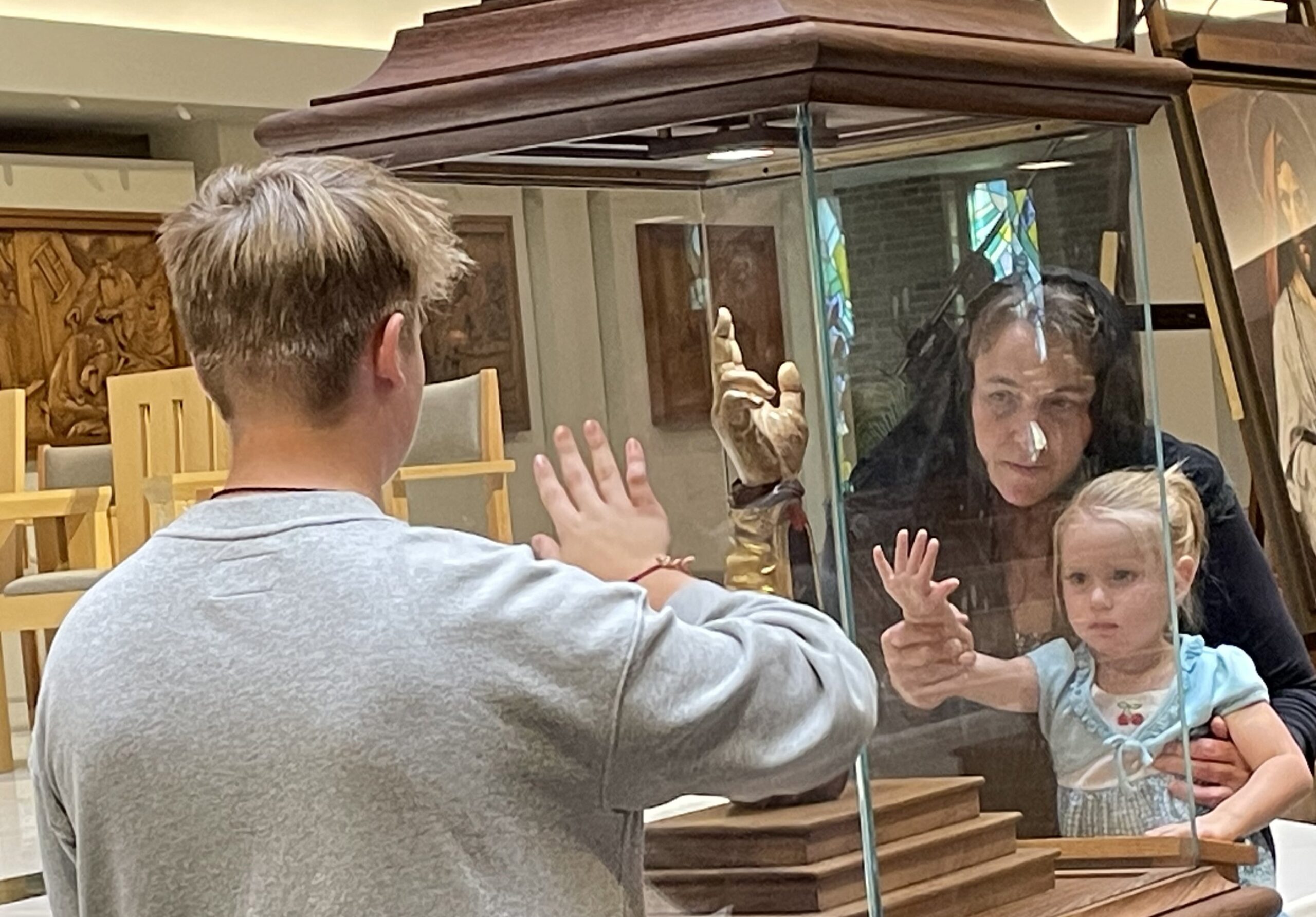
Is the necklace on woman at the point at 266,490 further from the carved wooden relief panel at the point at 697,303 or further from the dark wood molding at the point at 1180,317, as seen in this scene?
the dark wood molding at the point at 1180,317

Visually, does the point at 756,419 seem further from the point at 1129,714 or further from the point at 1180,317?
the point at 1180,317

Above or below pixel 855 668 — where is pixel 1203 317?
above

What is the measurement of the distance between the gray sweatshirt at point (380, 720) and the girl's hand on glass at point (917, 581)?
0.36 metres

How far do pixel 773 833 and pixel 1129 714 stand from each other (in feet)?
1.62

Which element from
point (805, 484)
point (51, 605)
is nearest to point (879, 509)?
point (805, 484)

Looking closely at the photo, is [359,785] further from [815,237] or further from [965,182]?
[965,182]

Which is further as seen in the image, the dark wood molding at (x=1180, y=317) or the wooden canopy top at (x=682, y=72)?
the dark wood molding at (x=1180, y=317)

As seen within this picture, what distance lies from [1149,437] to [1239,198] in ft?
12.1

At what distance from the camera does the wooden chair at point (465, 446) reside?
162 centimetres

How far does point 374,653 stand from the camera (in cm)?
117

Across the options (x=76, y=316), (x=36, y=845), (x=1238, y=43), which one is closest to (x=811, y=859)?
(x=36, y=845)

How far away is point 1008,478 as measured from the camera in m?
1.74

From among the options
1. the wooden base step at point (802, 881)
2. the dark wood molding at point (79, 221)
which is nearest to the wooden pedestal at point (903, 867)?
the wooden base step at point (802, 881)

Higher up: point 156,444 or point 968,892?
point 156,444
